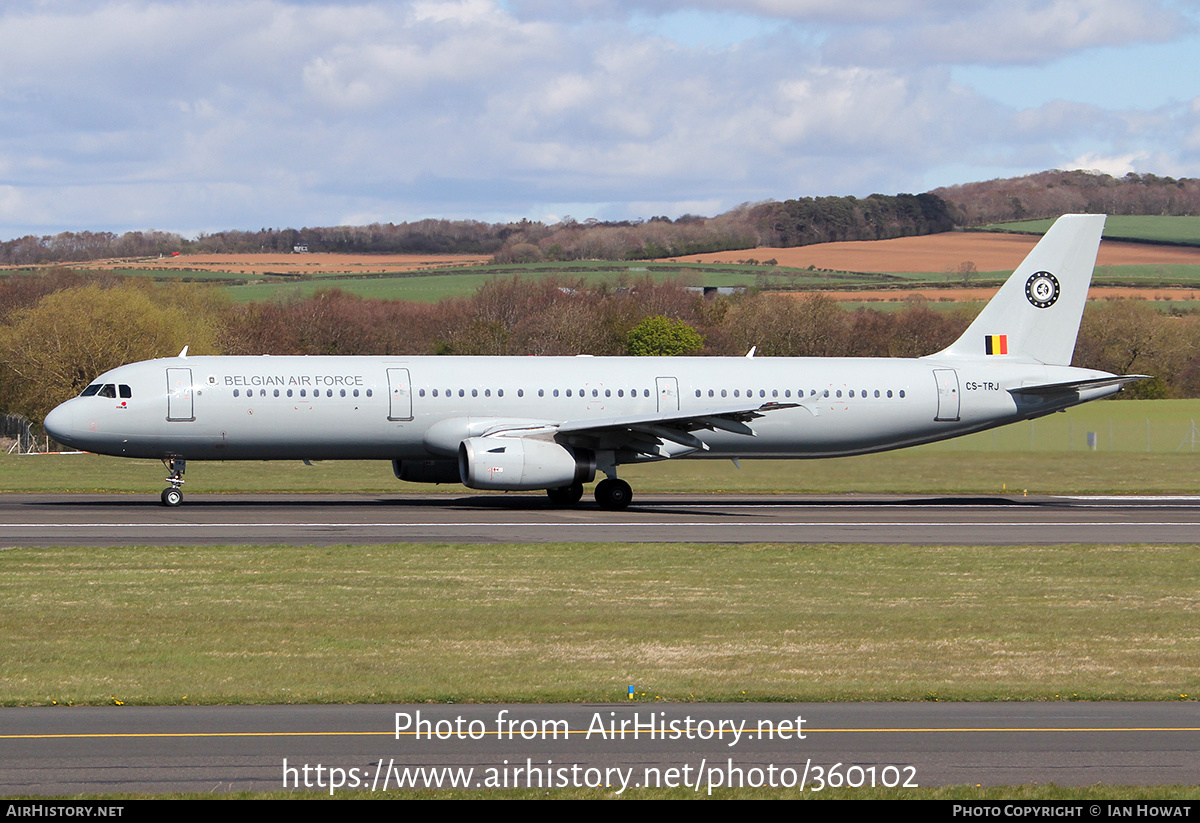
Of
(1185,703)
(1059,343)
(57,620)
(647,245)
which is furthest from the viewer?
(647,245)

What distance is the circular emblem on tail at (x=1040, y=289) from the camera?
39.7 meters

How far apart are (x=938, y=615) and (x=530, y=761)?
9.47m

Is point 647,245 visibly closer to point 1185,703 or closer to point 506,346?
point 506,346

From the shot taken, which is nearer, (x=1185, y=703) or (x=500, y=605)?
(x=1185, y=703)

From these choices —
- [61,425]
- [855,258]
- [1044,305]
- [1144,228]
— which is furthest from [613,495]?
[1144,228]

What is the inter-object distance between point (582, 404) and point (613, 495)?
2707mm

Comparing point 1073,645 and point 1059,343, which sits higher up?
point 1059,343

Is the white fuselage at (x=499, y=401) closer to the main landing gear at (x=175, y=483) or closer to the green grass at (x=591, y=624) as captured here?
the main landing gear at (x=175, y=483)

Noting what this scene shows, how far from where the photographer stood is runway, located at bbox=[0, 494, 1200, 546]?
27.1m

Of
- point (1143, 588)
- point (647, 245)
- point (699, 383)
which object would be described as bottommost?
point (1143, 588)

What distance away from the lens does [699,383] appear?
36375 millimetres

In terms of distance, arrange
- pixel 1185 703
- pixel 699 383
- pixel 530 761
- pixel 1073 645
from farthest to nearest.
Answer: pixel 699 383, pixel 1073 645, pixel 1185 703, pixel 530 761

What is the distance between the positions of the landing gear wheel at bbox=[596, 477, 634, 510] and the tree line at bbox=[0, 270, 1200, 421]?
180ft
